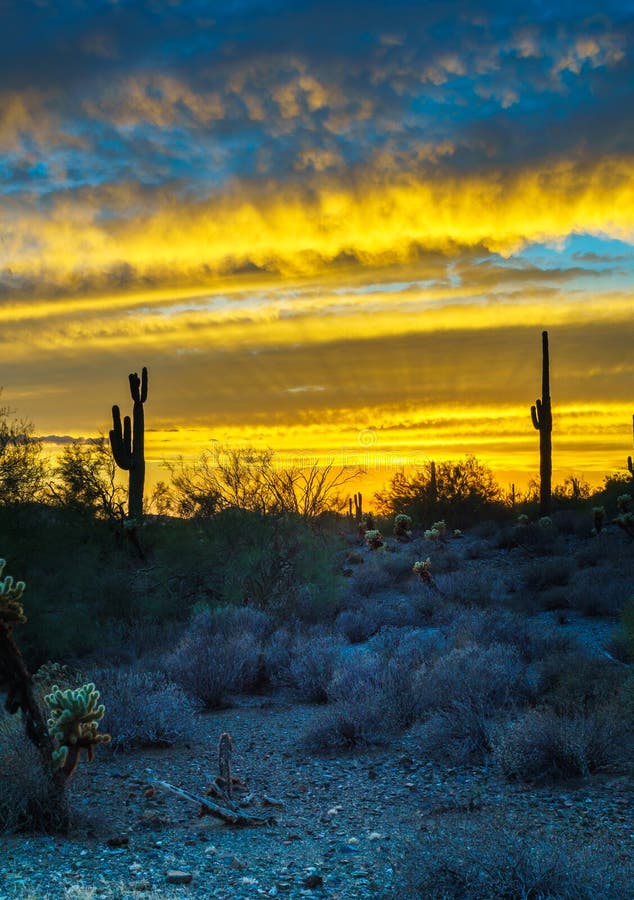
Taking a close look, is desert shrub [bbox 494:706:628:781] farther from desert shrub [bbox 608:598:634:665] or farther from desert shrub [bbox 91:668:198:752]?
desert shrub [bbox 91:668:198:752]

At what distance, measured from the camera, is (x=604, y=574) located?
21125 mm

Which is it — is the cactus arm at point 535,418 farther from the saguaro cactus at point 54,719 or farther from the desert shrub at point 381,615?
the saguaro cactus at point 54,719

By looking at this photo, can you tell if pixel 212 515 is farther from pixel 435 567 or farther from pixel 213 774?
pixel 213 774

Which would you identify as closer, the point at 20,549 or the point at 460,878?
the point at 460,878

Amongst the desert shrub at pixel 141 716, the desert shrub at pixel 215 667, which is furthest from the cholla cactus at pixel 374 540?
the desert shrub at pixel 141 716

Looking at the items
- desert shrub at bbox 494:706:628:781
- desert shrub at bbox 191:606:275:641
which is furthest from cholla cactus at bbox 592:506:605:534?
desert shrub at bbox 494:706:628:781

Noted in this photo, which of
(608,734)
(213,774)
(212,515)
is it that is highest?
(212,515)

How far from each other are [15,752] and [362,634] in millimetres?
10456

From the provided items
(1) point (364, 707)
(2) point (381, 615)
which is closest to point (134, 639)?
(2) point (381, 615)

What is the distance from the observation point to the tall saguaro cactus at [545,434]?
111ft

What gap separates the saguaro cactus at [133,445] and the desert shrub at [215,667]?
48.9 feet

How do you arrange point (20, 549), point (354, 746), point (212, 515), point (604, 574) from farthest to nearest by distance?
point (212, 515) → point (604, 574) → point (20, 549) → point (354, 746)

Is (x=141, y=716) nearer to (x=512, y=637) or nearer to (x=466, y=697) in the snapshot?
(x=466, y=697)

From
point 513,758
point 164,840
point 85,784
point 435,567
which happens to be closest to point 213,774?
point 85,784
